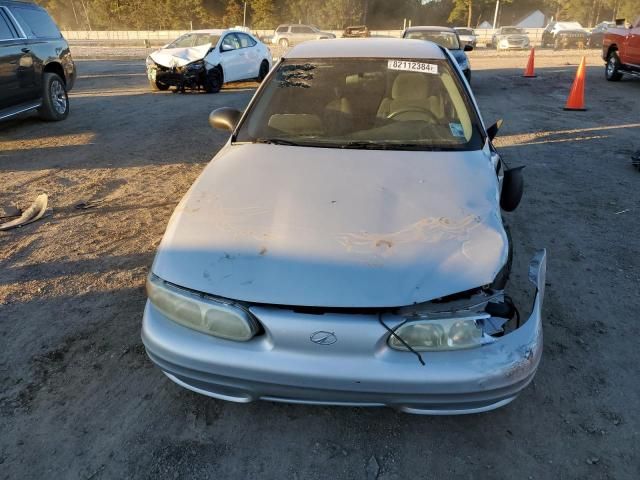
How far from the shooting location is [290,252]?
6.61ft

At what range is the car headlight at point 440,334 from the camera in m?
1.82

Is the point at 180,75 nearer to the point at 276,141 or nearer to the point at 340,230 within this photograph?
the point at 276,141

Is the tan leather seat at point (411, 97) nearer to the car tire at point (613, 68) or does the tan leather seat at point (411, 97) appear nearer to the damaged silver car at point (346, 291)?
the damaged silver car at point (346, 291)

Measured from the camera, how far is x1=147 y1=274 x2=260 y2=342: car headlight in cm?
187

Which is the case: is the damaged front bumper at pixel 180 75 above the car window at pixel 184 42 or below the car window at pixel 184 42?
below

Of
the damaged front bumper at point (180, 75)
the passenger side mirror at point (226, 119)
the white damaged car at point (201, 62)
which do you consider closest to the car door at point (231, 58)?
the white damaged car at point (201, 62)

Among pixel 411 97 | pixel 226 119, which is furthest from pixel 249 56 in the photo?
pixel 411 97

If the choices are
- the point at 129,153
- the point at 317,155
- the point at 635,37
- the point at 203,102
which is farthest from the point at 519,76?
the point at 317,155

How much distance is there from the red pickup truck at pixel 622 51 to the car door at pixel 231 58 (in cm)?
949

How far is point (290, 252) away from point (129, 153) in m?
5.36

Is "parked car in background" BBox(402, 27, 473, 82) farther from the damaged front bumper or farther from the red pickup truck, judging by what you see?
the damaged front bumper

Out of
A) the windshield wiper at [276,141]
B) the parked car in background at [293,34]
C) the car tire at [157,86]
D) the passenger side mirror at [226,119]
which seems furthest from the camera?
the parked car in background at [293,34]

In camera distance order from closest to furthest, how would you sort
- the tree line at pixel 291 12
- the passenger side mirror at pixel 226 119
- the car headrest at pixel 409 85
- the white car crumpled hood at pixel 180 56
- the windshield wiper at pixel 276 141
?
the windshield wiper at pixel 276 141
the car headrest at pixel 409 85
the passenger side mirror at pixel 226 119
the white car crumpled hood at pixel 180 56
the tree line at pixel 291 12

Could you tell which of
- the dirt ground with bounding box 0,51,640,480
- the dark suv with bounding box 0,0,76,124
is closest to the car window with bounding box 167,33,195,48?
the dark suv with bounding box 0,0,76,124
